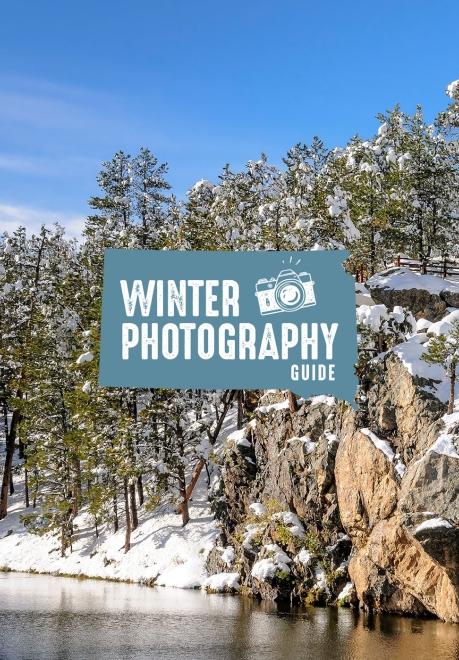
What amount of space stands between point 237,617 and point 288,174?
36414 millimetres

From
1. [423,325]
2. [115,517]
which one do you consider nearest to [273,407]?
[423,325]

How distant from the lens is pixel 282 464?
1485 inches

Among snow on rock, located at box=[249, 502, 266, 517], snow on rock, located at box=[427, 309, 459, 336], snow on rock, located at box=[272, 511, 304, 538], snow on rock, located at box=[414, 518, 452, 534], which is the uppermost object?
snow on rock, located at box=[427, 309, 459, 336]

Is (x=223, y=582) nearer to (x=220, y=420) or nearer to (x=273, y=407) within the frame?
(x=273, y=407)

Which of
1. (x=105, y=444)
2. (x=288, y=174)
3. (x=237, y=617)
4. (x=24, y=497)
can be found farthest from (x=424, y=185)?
(x=24, y=497)

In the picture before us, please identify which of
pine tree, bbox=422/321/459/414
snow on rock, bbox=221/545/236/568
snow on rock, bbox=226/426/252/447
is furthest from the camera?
snow on rock, bbox=226/426/252/447

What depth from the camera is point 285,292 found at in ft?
106

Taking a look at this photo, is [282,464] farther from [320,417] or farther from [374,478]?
[374,478]

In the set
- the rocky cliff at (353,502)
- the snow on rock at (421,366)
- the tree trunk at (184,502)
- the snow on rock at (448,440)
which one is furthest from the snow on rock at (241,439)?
the snow on rock at (448,440)

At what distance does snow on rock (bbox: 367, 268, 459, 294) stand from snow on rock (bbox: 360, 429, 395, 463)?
1105cm

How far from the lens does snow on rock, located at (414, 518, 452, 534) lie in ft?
91.3

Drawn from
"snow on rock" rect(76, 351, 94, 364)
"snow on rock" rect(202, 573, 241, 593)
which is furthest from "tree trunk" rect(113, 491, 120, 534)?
"snow on rock" rect(202, 573, 241, 593)

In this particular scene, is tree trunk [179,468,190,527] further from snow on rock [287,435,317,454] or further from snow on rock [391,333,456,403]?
snow on rock [391,333,456,403]

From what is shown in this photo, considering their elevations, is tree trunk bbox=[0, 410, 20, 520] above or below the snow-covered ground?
above
